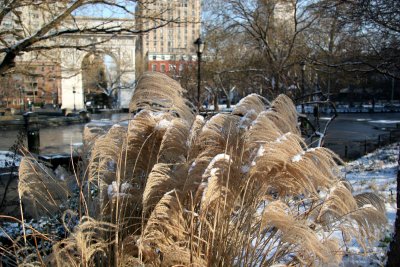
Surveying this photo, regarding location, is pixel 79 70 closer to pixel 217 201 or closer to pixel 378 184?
pixel 378 184

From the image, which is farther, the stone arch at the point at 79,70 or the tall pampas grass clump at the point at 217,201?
the stone arch at the point at 79,70

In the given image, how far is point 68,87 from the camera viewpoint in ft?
180

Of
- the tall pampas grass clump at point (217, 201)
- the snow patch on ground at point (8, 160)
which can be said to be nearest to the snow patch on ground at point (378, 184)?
the tall pampas grass clump at point (217, 201)

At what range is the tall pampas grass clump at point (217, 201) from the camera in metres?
2.37

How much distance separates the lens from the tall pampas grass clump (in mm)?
2371

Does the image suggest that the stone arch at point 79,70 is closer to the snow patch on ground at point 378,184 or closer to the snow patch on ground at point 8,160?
the snow patch on ground at point 8,160

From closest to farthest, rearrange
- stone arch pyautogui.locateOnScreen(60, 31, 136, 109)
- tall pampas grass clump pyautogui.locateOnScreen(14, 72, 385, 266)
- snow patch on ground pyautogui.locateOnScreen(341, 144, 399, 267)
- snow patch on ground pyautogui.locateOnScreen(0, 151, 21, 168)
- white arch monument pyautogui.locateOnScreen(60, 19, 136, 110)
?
1. tall pampas grass clump pyautogui.locateOnScreen(14, 72, 385, 266)
2. snow patch on ground pyautogui.locateOnScreen(341, 144, 399, 267)
3. snow patch on ground pyautogui.locateOnScreen(0, 151, 21, 168)
4. white arch monument pyautogui.locateOnScreen(60, 19, 136, 110)
5. stone arch pyautogui.locateOnScreen(60, 31, 136, 109)

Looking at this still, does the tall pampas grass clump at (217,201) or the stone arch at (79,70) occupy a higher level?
the stone arch at (79,70)

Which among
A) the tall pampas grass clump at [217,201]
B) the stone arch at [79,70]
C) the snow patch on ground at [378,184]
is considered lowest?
the snow patch on ground at [378,184]

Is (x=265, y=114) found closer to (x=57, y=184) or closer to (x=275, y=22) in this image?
(x=57, y=184)

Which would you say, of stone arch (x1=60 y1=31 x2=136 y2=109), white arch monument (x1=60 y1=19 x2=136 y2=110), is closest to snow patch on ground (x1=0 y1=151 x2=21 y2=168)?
white arch monument (x1=60 y1=19 x2=136 y2=110)

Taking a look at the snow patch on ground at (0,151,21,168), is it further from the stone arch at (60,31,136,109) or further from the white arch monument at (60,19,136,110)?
the stone arch at (60,31,136,109)

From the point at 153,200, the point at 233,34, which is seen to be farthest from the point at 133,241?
the point at 233,34

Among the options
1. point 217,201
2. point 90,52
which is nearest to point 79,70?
point 90,52
